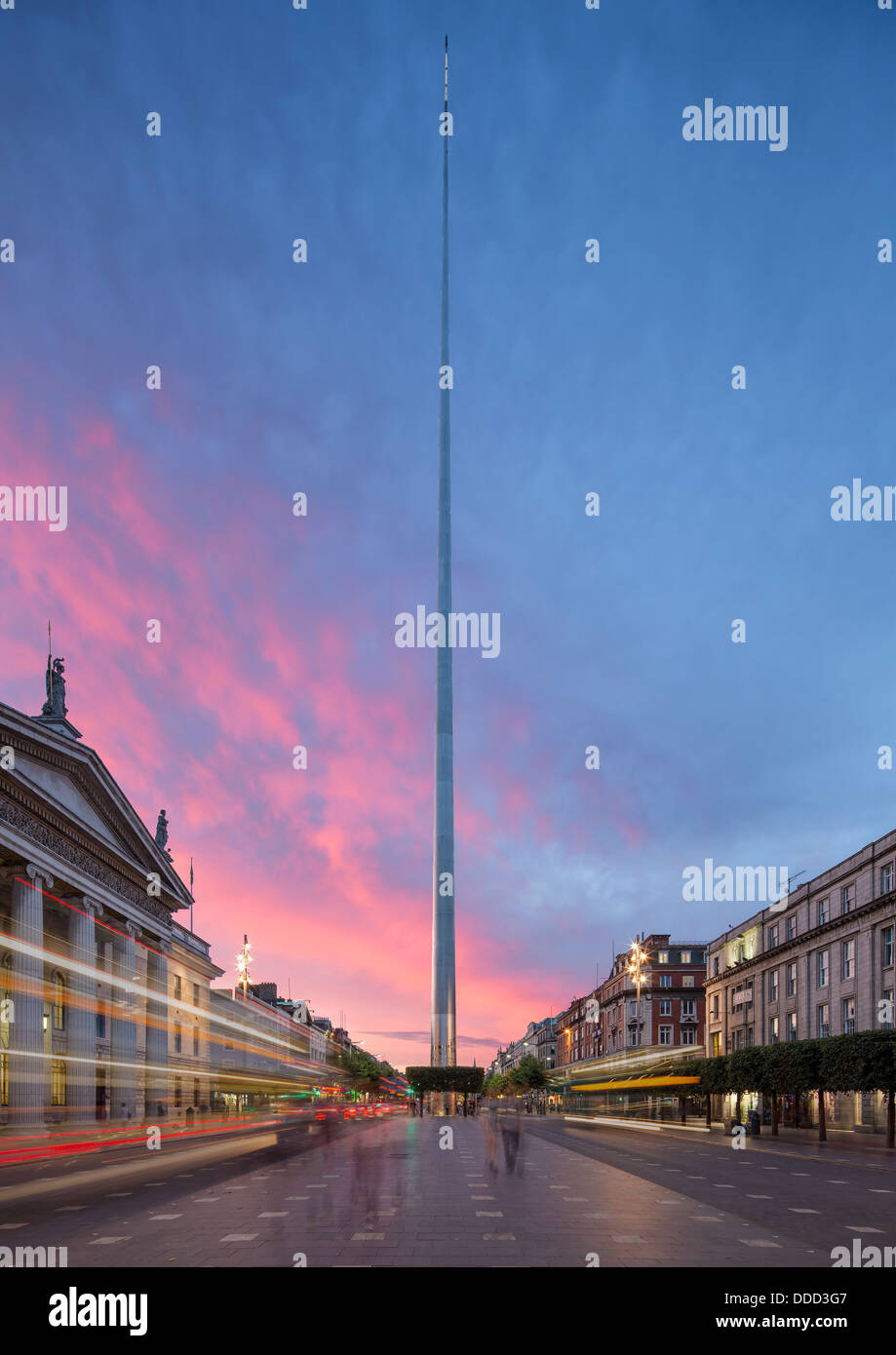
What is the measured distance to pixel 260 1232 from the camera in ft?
51.2

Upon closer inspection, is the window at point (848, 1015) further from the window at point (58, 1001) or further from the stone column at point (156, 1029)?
the stone column at point (156, 1029)

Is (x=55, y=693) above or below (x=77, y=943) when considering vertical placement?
above

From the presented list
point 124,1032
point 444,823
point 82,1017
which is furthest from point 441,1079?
point 82,1017

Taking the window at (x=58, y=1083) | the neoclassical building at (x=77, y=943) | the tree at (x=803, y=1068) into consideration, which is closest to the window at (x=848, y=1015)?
the tree at (x=803, y=1068)

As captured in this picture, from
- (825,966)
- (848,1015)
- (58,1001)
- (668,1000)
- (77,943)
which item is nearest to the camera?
(77,943)

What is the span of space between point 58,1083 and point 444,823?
55.0m

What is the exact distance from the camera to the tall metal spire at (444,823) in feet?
355

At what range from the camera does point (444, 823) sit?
109 metres

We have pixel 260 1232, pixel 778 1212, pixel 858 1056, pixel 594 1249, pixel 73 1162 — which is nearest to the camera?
pixel 594 1249

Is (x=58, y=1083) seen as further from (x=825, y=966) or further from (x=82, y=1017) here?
(x=825, y=966)

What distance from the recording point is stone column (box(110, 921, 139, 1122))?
221 ft
